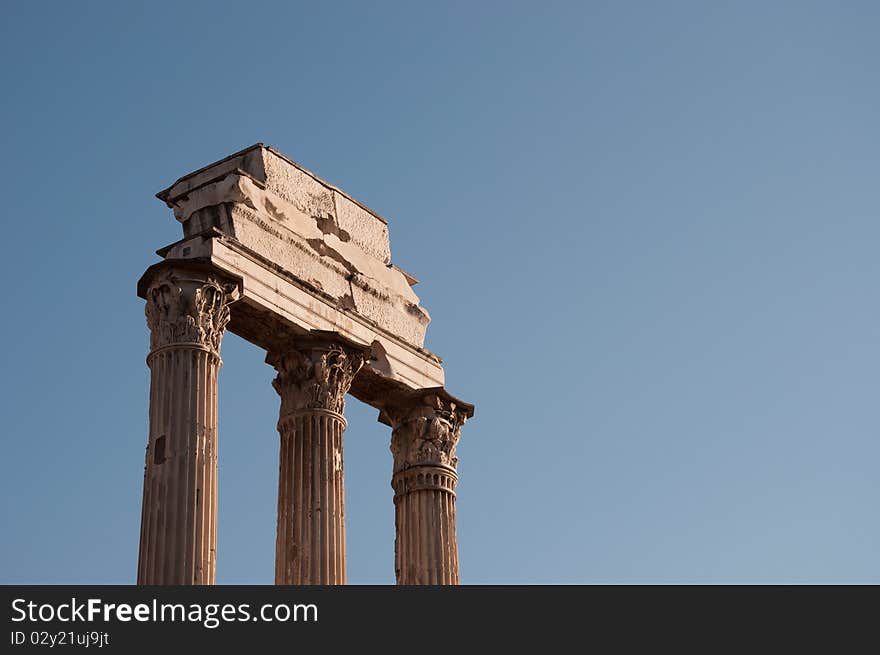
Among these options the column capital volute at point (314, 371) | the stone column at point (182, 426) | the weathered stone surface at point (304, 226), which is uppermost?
the weathered stone surface at point (304, 226)

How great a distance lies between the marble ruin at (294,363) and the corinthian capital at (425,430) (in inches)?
0.8

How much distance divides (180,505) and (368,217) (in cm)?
710

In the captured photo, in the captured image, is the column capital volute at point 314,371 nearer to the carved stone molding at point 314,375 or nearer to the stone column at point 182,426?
the carved stone molding at point 314,375

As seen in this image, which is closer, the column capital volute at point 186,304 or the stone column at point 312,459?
the column capital volute at point 186,304

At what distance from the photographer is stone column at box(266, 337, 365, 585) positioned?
88.0 ft

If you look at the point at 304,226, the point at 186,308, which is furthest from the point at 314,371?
the point at 186,308

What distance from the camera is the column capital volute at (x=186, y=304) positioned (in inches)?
1021

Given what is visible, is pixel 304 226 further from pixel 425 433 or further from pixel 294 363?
pixel 425 433

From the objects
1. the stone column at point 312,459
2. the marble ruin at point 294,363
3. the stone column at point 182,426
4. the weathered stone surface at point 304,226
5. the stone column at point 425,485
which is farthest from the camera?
the stone column at point 425,485

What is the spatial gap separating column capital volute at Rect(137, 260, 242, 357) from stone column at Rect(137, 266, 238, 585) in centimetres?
1

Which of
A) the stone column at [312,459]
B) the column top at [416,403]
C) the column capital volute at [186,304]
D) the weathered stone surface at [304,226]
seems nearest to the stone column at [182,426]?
the column capital volute at [186,304]
